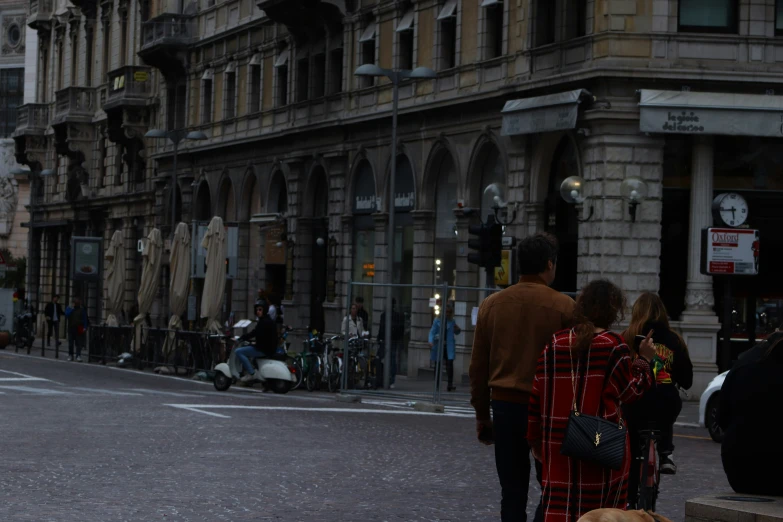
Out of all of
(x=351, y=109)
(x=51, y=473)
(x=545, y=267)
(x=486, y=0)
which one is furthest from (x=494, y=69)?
(x=545, y=267)

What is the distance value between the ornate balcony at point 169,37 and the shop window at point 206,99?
1.71 metres

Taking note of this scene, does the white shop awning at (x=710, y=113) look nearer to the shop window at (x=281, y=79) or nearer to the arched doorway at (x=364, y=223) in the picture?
the arched doorway at (x=364, y=223)

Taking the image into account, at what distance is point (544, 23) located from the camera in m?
33.2

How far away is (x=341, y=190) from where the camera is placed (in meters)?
42.8

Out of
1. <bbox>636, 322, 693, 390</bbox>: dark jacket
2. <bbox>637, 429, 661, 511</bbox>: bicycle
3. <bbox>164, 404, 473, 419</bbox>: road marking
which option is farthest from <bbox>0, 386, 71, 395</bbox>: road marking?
<bbox>637, 429, 661, 511</bbox>: bicycle

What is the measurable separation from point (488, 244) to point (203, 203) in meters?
30.6

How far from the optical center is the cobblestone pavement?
41.1 ft

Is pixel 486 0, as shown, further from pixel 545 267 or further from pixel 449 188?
pixel 545 267

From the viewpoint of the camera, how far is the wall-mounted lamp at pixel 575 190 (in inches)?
1213

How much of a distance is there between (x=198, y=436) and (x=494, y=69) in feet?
58.0

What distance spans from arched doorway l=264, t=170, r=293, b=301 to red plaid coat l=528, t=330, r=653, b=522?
3835 cm

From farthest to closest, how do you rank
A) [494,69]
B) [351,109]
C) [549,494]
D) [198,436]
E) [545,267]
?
[351,109] → [494,69] → [198,436] → [545,267] → [549,494]

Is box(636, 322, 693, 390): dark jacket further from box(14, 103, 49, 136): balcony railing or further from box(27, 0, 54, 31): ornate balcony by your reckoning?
box(27, 0, 54, 31): ornate balcony

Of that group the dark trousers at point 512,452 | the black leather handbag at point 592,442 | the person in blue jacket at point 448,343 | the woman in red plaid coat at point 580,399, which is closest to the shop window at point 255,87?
the person in blue jacket at point 448,343
